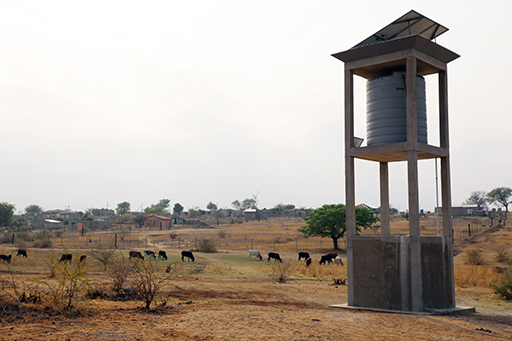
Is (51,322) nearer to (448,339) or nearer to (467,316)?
(448,339)

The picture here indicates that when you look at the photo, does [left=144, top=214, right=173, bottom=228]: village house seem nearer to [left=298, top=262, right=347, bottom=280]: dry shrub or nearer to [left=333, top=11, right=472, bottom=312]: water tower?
[left=298, top=262, right=347, bottom=280]: dry shrub

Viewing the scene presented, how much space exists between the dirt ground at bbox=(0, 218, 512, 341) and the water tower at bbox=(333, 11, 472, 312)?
1116mm

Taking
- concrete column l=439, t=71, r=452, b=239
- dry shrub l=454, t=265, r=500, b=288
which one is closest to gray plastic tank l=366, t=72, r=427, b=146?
concrete column l=439, t=71, r=452, b=239

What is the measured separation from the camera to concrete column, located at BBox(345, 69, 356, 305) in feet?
52.9

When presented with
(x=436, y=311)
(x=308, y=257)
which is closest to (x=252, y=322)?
(x=436, y=311)

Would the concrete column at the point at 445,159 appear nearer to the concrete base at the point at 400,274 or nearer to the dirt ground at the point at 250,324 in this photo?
the concrete base at the point at 400,274

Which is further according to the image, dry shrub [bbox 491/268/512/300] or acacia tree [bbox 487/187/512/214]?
acacia tree [bbox 487/187/512/214]

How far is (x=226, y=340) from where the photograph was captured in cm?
988

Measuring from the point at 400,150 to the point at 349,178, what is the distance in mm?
2215

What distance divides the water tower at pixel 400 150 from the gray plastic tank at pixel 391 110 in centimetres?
4

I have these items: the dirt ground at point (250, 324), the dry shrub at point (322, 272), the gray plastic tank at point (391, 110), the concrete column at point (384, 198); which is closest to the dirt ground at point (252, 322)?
the dirt ground at point (250, 324)

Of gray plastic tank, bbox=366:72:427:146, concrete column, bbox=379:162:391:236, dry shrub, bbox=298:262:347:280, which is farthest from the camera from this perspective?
dry shrub, bbox=298:262:347:280

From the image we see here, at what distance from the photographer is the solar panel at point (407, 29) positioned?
16828mm

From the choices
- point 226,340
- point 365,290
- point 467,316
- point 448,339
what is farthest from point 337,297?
point 226,340
